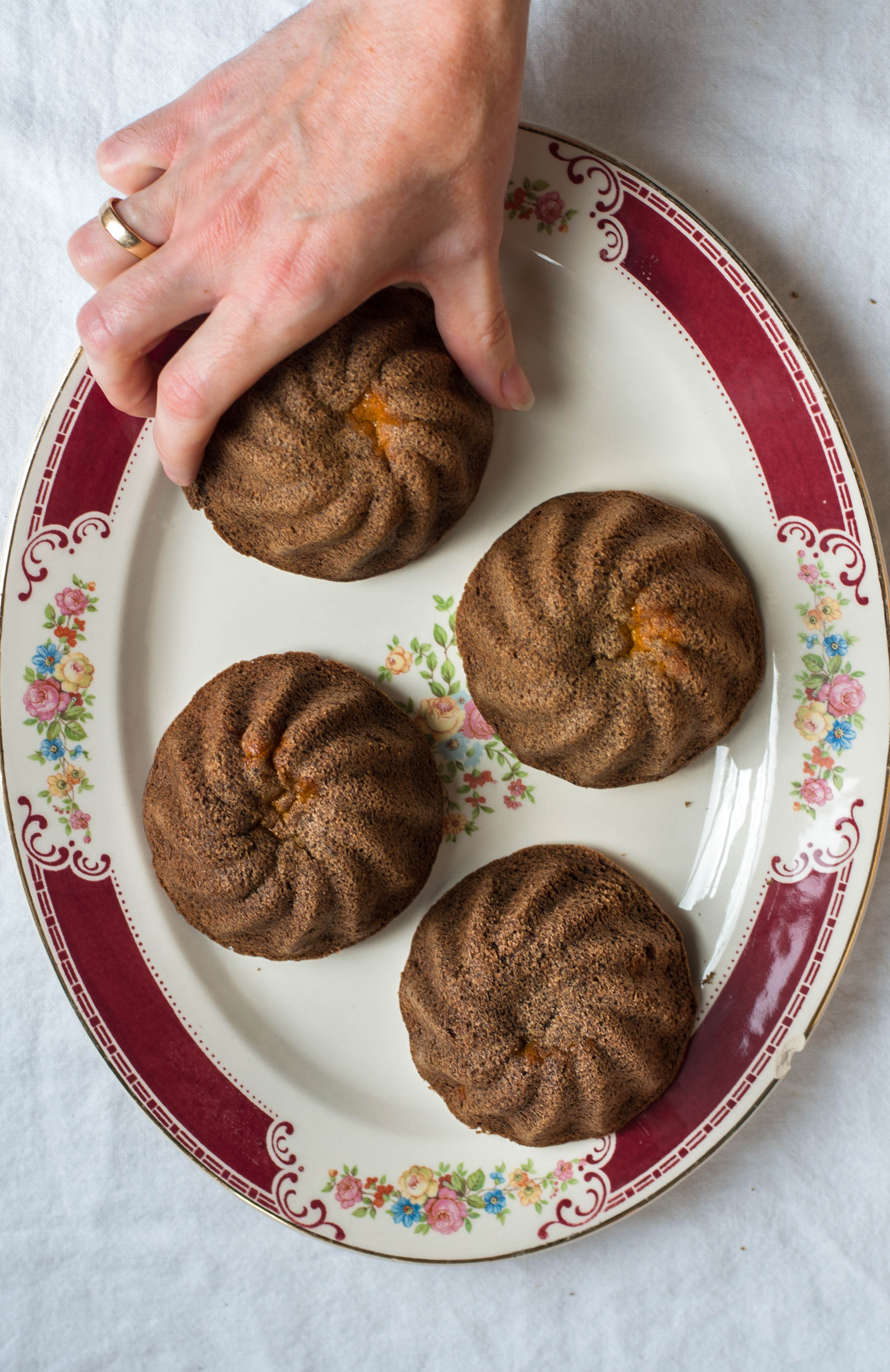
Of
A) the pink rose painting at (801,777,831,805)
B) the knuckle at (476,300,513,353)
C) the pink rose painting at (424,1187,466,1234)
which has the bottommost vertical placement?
the pink rose painting at (424,1187,466,1234)

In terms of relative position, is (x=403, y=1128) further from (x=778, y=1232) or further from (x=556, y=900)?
(x=778, y=1232)

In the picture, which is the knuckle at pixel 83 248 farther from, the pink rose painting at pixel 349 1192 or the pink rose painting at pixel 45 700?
the pink rose painting at pixel 349 1192

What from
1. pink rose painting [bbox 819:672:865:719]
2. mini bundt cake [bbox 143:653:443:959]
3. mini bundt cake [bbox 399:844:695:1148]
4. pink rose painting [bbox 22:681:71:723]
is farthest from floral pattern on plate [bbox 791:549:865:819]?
pink rose painting [bbox 22:681:71:723]

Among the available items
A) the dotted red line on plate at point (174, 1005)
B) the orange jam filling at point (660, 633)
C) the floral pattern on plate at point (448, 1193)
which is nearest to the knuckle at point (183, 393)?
the orange jam filling at point (660, 633)

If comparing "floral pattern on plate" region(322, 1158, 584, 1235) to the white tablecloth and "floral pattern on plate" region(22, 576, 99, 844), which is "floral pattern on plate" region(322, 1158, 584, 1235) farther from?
"floral pattern on plate" region(22, 576, 99, 844)

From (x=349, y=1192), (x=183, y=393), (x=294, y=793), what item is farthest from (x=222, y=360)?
(x=349, y=1192)

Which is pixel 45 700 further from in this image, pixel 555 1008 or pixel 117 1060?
pixel 555 1008
